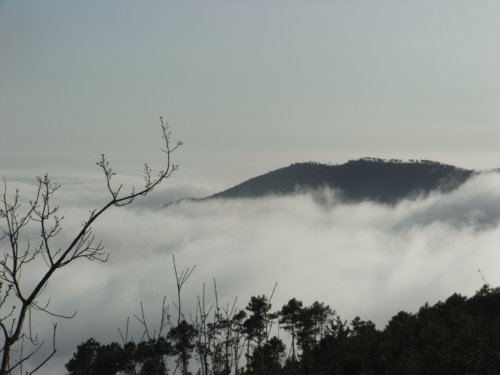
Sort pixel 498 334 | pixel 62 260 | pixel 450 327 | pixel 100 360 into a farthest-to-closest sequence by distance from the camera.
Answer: pixel 100 360 → pixel 450 327 → pixel 498 334 → pixel 62 260

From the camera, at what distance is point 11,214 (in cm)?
388

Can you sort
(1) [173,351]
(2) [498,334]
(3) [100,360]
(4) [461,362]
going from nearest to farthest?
1. (4) [461,362]
2. (2) [498,334]
3. (1) [173,351]
4. (3) [100,360]

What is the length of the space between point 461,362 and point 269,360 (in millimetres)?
10198

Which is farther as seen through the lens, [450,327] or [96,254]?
[450,327]

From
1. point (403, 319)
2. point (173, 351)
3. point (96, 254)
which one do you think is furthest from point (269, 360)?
point (173, 351)

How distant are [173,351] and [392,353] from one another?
117ft

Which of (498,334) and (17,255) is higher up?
(17,255)

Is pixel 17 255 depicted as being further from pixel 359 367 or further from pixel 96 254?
pixel 359 367

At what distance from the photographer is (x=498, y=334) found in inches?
625

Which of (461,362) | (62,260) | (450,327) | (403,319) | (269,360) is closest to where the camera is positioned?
(62,260)

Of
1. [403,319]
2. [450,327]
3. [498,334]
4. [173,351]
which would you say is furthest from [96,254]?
[173,351]

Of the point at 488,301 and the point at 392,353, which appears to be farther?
the point at 488,301

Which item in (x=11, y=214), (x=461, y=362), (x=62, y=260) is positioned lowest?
(x=461, y=362)

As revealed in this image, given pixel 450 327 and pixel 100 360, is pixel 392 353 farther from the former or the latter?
pixel 100 360
